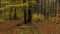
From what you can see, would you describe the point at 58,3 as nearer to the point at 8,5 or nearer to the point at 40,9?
the point at 40,9

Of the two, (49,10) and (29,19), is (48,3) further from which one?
(29,19)

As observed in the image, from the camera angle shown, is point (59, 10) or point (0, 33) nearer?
point (0, 33)

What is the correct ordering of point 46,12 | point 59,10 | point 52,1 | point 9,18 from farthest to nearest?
point 52,1 → point 46,12 → point 59,10 → point 9,18

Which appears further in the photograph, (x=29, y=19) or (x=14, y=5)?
(x=29, y=19)

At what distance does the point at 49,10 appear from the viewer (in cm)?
3325

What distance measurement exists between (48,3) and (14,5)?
72.8 ft

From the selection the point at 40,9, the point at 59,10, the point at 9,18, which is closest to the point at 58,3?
the point at 59,10

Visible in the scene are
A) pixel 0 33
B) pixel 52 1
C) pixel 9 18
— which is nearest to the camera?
pixel 0 33

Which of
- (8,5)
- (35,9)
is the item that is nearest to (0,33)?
(8,5)

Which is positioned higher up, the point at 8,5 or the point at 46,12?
the point at 8,5

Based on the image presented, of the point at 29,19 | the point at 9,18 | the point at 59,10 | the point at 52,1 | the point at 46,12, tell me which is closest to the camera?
the point at 29,19

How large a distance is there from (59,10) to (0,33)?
796 inches

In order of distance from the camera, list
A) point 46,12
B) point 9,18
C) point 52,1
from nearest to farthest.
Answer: point 9,18
point 46,12
point 52,1

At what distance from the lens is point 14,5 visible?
530 inches
